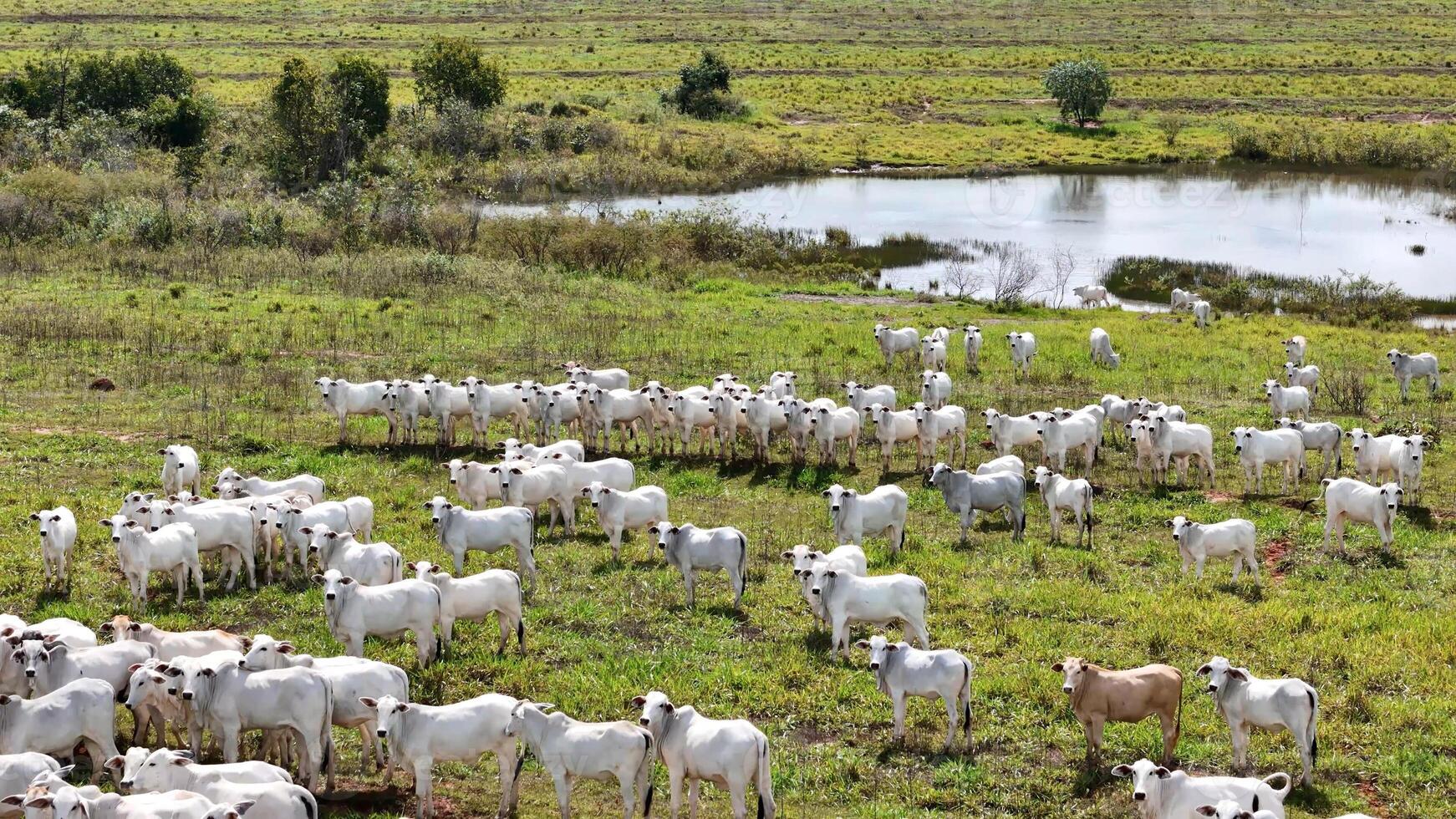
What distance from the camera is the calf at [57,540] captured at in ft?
51.3

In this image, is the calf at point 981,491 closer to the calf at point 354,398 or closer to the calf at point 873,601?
the calf at point 873,601

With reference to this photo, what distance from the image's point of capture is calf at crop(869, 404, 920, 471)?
2241 centimetres

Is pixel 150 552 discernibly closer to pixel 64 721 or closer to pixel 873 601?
pixel 64 721

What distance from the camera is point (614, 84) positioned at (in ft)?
294

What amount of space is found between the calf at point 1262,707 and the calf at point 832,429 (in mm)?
10700

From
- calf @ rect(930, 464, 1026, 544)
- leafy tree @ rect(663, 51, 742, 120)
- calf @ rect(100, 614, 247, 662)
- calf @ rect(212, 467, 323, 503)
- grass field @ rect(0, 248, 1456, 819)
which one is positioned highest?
leafy tree @ rect(663, 51, 742, 120)

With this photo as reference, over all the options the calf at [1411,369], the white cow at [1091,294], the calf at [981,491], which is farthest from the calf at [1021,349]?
the white cow at [1091,294]

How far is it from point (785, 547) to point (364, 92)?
49.6 m

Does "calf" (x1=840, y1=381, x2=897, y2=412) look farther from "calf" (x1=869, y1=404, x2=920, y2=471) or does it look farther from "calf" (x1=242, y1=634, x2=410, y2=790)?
"calf" (x1=242, y1=634, x2=410, y2=790)

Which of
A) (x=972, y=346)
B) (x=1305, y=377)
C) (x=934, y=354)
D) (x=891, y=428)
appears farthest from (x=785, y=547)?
(x=1305, y=377)

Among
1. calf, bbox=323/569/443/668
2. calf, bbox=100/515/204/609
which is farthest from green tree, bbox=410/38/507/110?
calf, bbox=323/569/443/668

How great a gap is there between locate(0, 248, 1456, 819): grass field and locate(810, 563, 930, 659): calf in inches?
20.4

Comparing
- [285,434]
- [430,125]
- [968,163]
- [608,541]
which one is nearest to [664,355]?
[285,434]

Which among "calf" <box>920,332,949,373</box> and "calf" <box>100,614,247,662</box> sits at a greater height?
"calf" <box>100,614,247,662</box>
